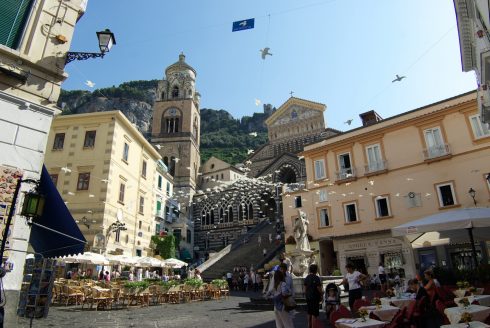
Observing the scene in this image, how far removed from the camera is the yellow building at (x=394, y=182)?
1902cm

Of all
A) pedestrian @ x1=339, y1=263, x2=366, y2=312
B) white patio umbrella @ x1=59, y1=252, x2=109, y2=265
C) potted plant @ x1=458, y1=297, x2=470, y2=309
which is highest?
white patio umbrella @ x1=59, y1=252, x2=109, y2=265

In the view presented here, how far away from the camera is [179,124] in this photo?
169 ft

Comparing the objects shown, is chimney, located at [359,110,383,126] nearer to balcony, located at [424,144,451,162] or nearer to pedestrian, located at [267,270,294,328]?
balcony, located at [424,144,451,162]

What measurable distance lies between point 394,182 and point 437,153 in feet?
9.48

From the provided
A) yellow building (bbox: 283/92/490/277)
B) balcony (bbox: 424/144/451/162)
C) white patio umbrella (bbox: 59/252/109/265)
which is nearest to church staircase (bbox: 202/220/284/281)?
yellow building (bbox: 283/92/490/277)

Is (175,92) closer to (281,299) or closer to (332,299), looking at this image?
(332,299)

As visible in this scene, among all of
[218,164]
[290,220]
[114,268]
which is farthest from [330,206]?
[218,164]

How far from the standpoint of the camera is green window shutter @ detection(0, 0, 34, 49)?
7.16 m

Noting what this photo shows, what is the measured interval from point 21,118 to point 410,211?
1979cm

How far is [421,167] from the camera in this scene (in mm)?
20641

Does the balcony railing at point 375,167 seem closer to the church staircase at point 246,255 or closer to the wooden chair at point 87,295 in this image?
the church staircase at point 246,255

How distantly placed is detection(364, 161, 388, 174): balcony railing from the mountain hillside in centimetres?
6296

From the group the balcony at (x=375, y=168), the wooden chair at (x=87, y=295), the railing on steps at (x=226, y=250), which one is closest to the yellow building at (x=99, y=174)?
the railing on steps at (x=226, y=250)

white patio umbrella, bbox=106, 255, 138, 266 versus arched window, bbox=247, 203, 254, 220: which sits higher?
arched window, bbox=247, 203, 254, 220
